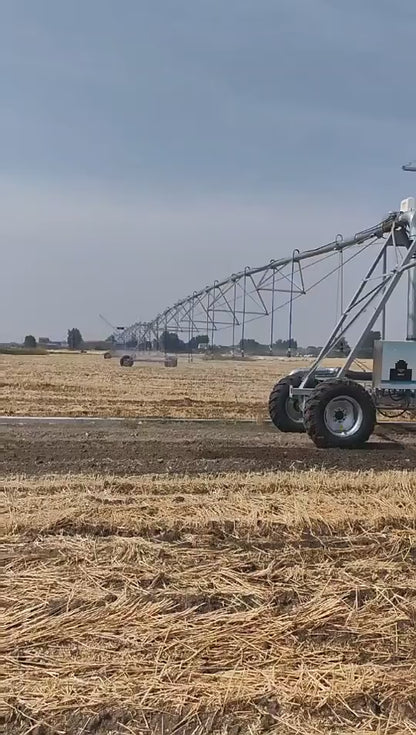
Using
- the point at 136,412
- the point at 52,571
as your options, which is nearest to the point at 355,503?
the point at 52,571

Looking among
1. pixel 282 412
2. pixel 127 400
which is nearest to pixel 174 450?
pixel 282 412

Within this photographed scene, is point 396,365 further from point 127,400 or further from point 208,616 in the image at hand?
point 127,400

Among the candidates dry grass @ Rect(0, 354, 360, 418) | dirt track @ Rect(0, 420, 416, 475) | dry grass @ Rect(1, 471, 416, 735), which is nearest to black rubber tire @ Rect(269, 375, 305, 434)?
dirt track @ Rect(0, 420, 416, 475)

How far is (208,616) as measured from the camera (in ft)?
14.0

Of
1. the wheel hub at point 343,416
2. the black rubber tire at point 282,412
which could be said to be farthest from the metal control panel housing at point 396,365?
the black rubber tire at point 282,412

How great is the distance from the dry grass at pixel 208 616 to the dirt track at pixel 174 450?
241cm

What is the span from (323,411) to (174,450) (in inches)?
102

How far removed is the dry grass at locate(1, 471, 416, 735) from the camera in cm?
336

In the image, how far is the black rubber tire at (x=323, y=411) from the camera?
451 inches

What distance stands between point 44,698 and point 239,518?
3181 mm

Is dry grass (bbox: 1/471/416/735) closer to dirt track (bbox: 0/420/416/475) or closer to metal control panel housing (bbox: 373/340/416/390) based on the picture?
dirt track (bbox: 0/420/416/475)

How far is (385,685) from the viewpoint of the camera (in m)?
3.56

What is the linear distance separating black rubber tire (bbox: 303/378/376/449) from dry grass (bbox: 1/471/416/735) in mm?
4387

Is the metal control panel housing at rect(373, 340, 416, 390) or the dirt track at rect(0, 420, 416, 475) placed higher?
the metal control panel housing at rect(373, 340, 416, 390)
